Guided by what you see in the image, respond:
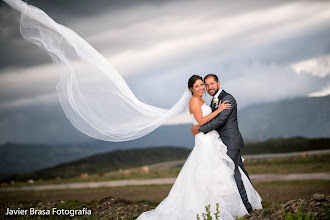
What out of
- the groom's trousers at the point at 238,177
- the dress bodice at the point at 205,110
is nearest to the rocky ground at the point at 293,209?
the groom's trousers at the point at 238,177

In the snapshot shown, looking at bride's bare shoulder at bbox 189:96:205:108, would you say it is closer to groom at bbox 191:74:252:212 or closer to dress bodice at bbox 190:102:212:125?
dress bodice at bbox 190:102:212:125

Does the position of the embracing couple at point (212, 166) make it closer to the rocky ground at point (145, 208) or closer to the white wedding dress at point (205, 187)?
the white wedding dress at point (205, 187)

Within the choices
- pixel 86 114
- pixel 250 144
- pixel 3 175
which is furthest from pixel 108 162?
pixel 86 114

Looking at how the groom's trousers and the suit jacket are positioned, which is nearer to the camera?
the suit jacket

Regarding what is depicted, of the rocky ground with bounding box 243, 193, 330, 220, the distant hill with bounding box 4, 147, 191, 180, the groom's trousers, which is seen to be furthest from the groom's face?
the distant hill with bounding box 4, 147, 191, 180

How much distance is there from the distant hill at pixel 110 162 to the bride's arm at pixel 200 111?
24709 mm

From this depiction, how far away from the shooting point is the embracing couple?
7.74 meters

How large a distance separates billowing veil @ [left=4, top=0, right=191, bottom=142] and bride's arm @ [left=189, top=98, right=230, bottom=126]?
2.83 ft

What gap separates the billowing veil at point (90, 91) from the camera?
8945 mm

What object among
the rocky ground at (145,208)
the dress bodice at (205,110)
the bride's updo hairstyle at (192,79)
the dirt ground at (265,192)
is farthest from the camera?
the dirt ground at (265,192)

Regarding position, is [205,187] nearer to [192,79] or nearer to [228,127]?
[228,127]

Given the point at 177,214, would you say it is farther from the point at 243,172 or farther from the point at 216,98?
the point at 216,98

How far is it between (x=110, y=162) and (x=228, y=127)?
1166 inches

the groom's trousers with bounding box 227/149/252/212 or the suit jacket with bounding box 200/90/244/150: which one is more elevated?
the suit jacket with bounding box 200/90/244/150
